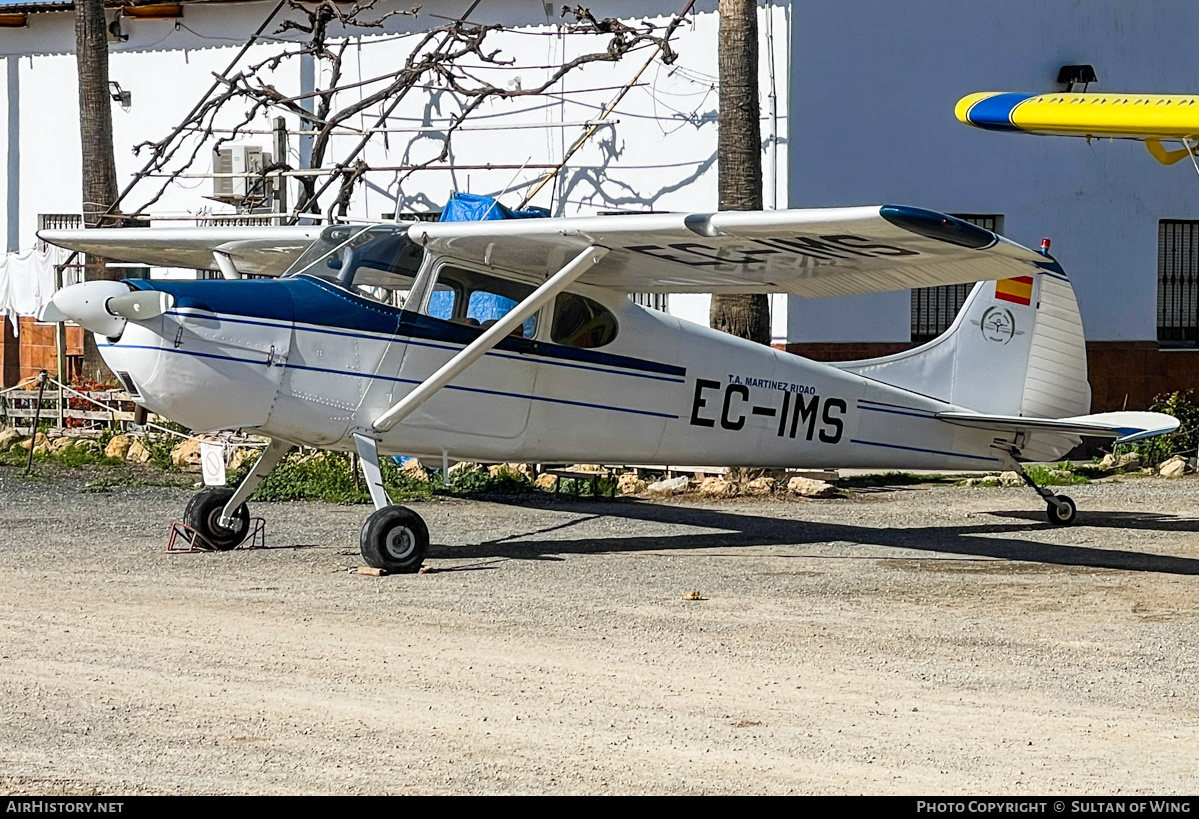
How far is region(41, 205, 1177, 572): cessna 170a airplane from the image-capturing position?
9.30m

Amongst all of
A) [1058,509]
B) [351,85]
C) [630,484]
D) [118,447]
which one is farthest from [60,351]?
[1058,509]

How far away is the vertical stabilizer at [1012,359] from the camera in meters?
12.3

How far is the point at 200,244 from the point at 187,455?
501cm

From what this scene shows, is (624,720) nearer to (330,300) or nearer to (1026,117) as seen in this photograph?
(330,300)

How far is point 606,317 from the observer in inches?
432

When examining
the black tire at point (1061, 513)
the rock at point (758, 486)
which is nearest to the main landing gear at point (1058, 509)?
the black tire at point (1061, 513)

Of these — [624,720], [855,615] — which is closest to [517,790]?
[624,720]

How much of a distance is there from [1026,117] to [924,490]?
13.6 ft

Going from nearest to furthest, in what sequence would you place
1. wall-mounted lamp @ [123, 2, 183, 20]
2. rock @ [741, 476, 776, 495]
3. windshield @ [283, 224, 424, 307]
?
windshield @ [283, 224, 424, 307] → rock @ [741, 476, 776, 495] → wall-mounted lamp @ [123, 2, 183, 20]

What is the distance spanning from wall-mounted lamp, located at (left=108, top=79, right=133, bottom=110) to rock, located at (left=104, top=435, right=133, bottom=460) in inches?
237

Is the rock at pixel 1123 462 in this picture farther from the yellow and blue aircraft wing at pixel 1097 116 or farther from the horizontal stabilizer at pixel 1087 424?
the horizontal stabilizer at pixel 1087 424

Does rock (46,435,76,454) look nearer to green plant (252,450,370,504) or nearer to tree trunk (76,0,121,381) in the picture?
tree trunk (76,0,121,381)

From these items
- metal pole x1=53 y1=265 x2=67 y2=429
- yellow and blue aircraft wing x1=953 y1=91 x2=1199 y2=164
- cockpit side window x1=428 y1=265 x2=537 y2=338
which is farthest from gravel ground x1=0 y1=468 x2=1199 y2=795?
metal pole x1=53 y1=265 x2=67 y2=429

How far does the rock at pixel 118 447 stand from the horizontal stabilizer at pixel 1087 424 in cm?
926
